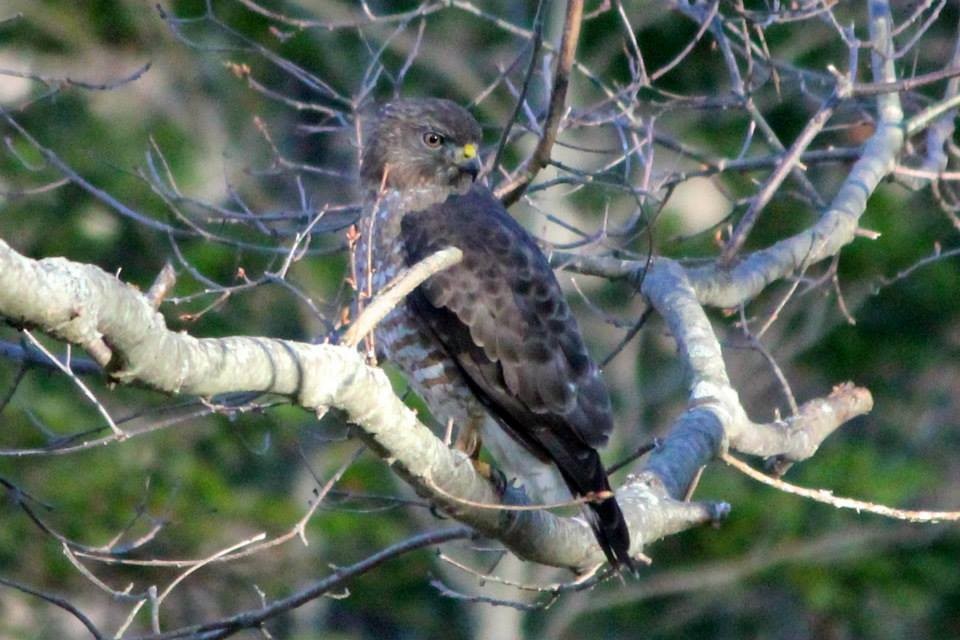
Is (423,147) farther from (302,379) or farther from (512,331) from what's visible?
(302,379)

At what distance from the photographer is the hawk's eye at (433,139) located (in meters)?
5.39

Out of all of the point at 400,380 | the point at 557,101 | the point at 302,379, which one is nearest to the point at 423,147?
the point at 557,101

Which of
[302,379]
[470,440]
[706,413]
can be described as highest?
[302,379]

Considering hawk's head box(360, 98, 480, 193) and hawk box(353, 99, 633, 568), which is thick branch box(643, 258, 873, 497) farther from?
hawk's head box(360, 98, 480, 193)

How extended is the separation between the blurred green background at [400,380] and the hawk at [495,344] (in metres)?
2.91

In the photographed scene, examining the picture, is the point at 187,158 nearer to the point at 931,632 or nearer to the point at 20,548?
the point at 20,548

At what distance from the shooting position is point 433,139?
17.7 feet

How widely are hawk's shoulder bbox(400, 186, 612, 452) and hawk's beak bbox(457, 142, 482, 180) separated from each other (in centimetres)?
45

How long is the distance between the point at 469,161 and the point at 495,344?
899mm

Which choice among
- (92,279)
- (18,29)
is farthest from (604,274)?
(18,29)

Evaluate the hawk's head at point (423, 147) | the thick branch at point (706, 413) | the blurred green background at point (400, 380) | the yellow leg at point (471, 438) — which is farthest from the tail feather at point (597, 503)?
the blurred green background at point (400, 380)

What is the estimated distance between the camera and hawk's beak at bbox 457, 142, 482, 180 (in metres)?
5.27

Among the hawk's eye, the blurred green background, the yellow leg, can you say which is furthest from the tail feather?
the blurred green background

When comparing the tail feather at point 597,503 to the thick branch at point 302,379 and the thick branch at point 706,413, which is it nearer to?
the thick branch at point 302,379
